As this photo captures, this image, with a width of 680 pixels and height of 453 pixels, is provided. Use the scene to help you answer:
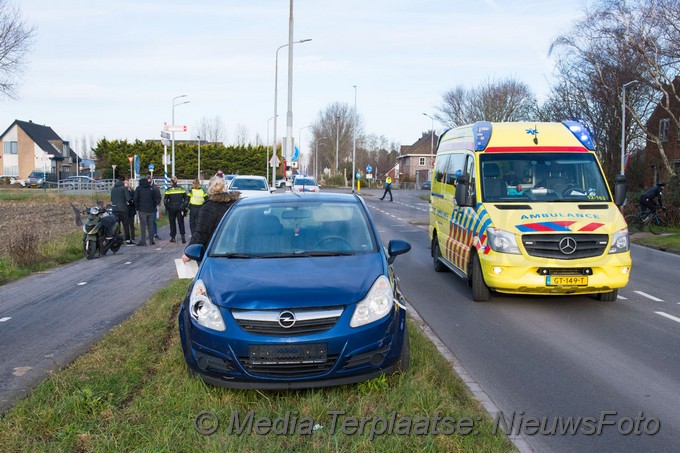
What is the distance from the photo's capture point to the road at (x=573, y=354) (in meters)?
4.87

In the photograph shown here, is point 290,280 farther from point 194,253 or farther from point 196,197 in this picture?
point 196,197

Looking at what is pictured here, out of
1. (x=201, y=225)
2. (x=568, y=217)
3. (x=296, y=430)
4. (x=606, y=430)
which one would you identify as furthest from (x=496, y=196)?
(x=296, y=430)

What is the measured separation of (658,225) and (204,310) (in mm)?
20634

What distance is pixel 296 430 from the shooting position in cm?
434

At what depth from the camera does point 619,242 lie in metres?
8.66

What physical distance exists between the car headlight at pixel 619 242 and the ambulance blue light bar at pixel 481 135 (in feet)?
8.07

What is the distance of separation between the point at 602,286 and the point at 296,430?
5650 mm

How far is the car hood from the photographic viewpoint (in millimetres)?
4789

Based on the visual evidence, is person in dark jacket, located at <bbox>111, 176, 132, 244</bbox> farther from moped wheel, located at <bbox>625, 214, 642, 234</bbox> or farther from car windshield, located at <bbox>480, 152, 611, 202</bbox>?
moped wheel, located at <bbox>625, 214, 642, 234</bbox>

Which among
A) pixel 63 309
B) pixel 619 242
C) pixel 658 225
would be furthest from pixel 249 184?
pixel 619 242

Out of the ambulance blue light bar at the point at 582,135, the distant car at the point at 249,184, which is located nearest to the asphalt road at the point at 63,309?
the ambulance blue light bar at the point at 582,135

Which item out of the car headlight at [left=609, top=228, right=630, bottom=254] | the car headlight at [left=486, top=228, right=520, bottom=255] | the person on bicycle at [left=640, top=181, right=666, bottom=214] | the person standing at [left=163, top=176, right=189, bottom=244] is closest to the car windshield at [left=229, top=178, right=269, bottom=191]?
the person standing at [left=163, top=176, right=189, bottom=244]

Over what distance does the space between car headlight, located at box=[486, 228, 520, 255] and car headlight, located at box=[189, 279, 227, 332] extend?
15.5 feet

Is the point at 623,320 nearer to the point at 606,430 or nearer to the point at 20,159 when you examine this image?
the point at 606,430
